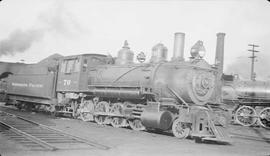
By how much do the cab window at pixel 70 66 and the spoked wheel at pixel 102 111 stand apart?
2.27 metres

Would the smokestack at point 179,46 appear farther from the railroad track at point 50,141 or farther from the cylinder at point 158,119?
the railroad track at point 50,141

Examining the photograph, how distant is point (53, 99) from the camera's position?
16.8 meters

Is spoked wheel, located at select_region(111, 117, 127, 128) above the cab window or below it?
below

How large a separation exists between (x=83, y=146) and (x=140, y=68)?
18.0ft

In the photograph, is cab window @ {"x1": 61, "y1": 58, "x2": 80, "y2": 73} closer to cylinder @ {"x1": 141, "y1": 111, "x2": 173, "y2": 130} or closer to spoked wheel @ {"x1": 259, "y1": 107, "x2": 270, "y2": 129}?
cylinder @ {"x1": 141, "y1": 111, "x2": 173, "y2": 130}

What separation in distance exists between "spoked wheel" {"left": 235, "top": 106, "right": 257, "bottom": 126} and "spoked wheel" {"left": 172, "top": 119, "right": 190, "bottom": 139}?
852cm

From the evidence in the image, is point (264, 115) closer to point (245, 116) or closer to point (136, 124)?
point (245, 116)

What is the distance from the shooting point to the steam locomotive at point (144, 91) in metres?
10.9

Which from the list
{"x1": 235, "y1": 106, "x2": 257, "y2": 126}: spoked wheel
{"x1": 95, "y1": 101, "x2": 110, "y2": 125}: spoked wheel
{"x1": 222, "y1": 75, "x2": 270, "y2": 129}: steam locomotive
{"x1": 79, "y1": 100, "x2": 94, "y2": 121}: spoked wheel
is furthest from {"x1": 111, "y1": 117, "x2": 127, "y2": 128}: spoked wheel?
{"x1": 235, "y1": 106, "x2": 257, "y2": 126}: spoked wheel

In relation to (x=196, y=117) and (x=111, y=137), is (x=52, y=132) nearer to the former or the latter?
(x=111, y=137)

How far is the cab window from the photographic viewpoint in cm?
1560

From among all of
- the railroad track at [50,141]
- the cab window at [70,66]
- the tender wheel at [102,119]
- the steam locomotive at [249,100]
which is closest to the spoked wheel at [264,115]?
the steam locomotive at [249,100]

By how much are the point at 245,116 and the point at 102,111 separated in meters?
8.84

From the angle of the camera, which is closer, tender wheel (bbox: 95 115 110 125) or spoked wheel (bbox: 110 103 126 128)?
spoked wheel (bbox: 110 103 126 128)
